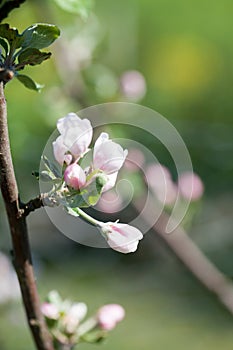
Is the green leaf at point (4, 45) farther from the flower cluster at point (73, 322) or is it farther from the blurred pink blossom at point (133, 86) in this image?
the blurred pink blossom at point (133, 86)

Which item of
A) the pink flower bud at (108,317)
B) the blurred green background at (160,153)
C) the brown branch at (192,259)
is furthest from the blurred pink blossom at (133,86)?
the pink flower bud at (108,317)

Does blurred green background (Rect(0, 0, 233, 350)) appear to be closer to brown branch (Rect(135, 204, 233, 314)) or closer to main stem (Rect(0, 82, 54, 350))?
brown branch (Rect(135, 204, 233, 314))

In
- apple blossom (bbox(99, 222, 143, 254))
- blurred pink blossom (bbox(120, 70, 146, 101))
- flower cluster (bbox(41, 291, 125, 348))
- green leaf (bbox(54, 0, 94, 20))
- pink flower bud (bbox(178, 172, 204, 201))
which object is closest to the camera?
apple blossom (bbox(99, 222, 143, 254))

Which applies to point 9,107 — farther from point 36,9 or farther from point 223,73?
point 223,73

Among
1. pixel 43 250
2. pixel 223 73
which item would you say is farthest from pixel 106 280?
pixel 223 73

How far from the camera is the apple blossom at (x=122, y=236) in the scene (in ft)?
1.69

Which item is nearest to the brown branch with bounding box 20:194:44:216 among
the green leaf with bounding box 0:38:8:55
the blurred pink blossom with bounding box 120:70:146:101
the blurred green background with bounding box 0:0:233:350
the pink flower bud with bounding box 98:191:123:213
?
the green leaf with bounding box 0:38:8:55

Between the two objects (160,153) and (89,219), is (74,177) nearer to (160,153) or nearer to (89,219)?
(89,219)

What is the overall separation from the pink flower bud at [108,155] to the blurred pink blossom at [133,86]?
0.87 metres

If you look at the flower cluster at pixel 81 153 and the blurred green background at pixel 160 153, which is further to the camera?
the blurred green background at pixel 160 153

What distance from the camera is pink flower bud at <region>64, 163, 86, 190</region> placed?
20.7 inches

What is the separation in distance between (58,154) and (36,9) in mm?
799

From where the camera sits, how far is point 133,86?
1.41m

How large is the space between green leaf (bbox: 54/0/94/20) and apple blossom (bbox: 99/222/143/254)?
20 centimetres
